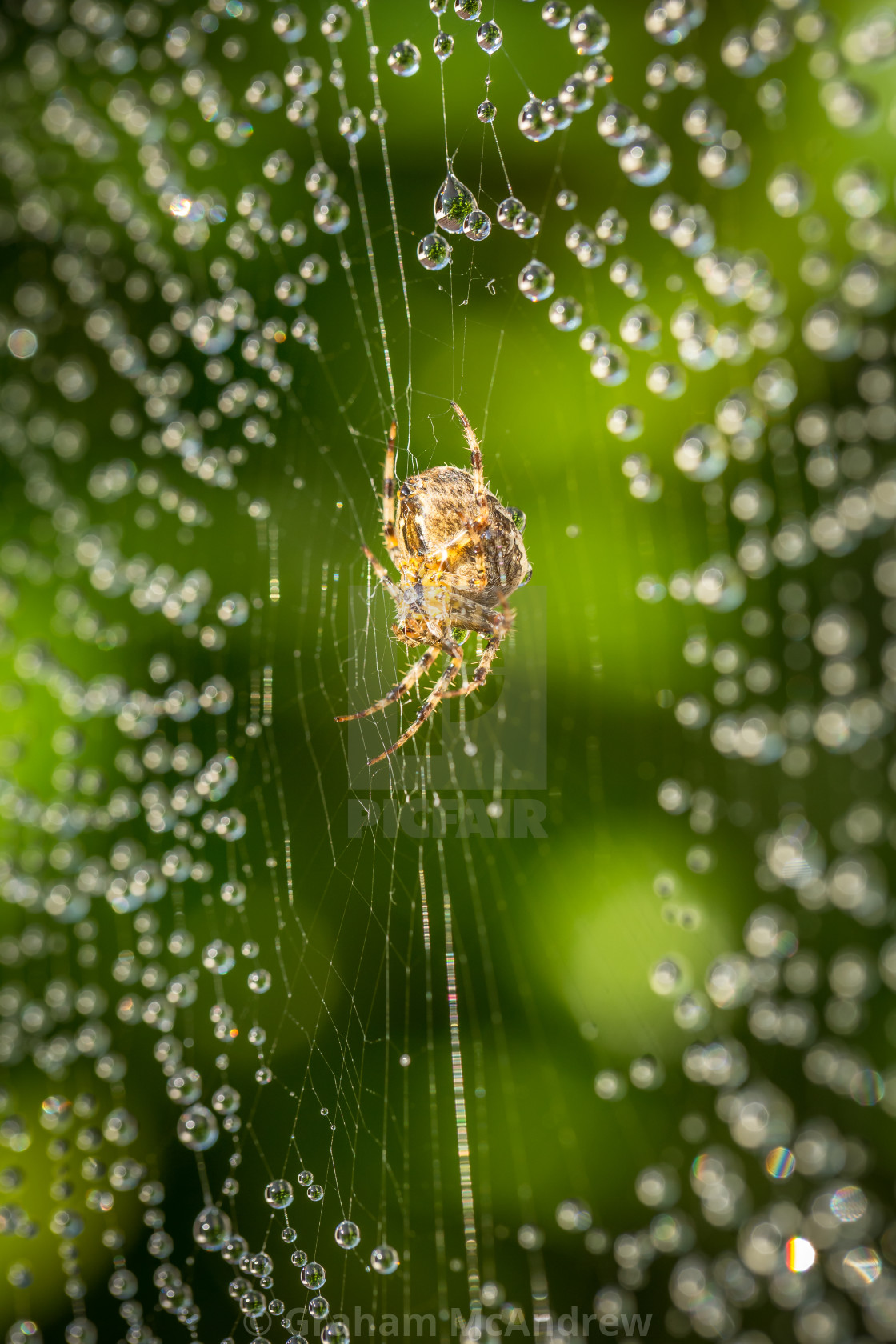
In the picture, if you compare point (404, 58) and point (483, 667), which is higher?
point (404, 58)

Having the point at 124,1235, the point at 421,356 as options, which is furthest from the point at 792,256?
the point at 124,1235

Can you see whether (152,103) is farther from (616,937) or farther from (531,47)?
(616,937)

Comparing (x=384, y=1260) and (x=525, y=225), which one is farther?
(x=384, y=1260)

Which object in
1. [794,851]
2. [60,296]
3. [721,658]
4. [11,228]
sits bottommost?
[794,851]

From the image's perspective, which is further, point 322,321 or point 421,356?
point 322,321

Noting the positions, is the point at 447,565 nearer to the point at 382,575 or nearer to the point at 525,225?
the point at 382,575

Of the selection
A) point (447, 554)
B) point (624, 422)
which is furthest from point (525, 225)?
point (447, 554)
